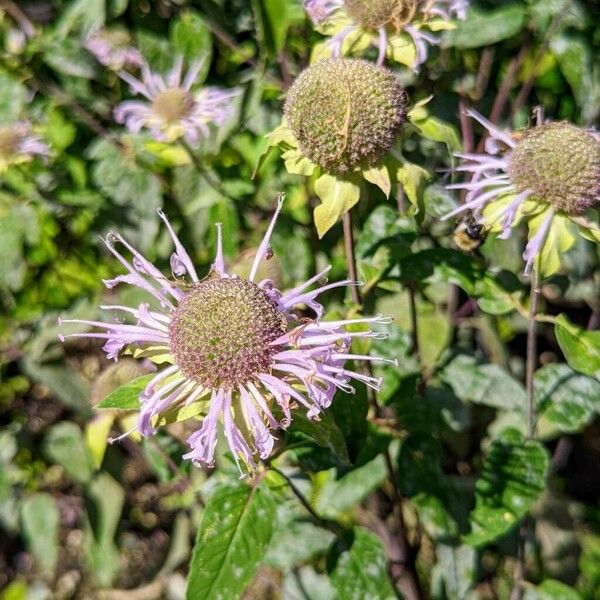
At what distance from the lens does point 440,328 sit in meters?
1.65

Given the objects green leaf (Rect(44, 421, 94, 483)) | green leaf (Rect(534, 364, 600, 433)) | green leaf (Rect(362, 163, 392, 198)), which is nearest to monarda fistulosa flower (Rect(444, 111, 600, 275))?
green leaf (Rect(362, 163, 392, 198))

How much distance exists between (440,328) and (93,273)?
1122 millimetres

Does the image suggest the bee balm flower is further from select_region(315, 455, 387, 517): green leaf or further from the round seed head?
select_region(315, 455, 387, 517): green leaf

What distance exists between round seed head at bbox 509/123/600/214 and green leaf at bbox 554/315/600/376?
176mm

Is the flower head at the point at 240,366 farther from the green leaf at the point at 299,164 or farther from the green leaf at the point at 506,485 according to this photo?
the green leaf at the point at 506,485

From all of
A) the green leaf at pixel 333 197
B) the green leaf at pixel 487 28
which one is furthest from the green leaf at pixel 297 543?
the green leaf at pixel 487 28

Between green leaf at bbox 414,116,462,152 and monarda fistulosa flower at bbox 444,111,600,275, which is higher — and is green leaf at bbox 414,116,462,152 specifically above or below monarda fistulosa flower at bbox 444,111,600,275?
above

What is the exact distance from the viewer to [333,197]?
104 centimetres

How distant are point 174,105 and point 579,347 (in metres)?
1.15

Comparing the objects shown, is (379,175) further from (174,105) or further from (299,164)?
(174,105)

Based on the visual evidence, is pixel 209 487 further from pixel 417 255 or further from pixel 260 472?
pixel 417 255

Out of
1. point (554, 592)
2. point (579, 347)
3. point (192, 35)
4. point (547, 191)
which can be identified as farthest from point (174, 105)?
point (554, 592)

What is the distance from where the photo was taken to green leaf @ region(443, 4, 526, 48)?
4.56 feet

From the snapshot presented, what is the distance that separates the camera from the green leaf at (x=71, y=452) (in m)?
1.96
